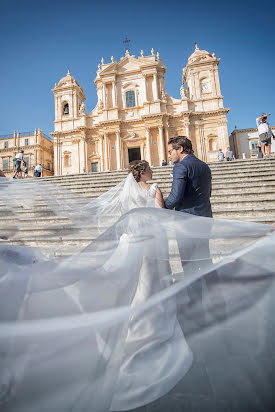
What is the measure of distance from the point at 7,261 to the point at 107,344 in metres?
0.95

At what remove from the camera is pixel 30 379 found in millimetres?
1138

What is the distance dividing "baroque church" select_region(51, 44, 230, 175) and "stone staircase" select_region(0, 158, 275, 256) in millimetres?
14102

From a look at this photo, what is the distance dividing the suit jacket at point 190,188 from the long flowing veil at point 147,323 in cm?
31

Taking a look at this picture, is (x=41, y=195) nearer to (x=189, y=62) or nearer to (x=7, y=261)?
(x=7, y=261)

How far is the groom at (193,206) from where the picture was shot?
1.43 m

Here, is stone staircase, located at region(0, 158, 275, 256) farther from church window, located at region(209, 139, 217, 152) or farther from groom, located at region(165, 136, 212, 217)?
church window, located at region(209, 139, 217, 152)

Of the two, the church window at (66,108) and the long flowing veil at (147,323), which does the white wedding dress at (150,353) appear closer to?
the long flowing veil at (147,323)

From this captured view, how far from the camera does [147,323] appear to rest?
1367mm

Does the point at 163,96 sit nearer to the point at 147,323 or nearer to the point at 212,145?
the point at 212,145

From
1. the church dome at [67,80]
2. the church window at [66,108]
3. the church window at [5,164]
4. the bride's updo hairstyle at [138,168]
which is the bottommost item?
the bride's updo hairstyle at [138,168]

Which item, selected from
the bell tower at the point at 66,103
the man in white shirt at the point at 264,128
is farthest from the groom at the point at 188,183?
the bell tower at the point at 66,103

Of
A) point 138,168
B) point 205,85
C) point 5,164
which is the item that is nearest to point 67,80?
point 205,85

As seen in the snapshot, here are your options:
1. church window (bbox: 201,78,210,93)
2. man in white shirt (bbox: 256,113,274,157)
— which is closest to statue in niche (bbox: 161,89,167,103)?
church window (bbox: 201,78,210,93)

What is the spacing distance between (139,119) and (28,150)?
1987 centimetres
